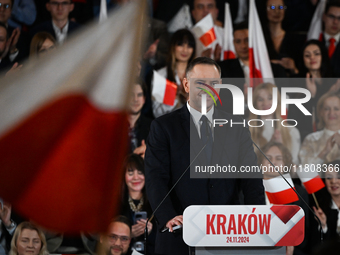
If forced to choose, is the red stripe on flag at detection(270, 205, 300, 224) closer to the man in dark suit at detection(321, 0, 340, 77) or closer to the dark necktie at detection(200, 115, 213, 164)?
the dark necktie at detection(200, 115, 213, 164)

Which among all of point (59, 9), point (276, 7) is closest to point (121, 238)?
point (59, 9)

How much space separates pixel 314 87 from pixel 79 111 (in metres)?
3.32

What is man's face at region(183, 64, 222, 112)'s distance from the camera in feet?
7.61

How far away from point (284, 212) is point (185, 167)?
1.81ft

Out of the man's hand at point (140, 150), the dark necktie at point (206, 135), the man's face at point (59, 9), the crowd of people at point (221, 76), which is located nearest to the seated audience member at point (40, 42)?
the crowd of people at point (221, 76)

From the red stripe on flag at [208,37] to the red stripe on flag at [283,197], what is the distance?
162 centimetres

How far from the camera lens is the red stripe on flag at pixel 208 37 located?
4.42 metres

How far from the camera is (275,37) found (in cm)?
452

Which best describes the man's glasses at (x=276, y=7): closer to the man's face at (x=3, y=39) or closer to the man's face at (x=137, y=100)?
the man's face at (x=137, y=100)

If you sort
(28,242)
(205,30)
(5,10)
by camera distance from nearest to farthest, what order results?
(28,242)
(5,10)
(205,30)

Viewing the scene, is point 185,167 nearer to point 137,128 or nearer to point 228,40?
point 137,128

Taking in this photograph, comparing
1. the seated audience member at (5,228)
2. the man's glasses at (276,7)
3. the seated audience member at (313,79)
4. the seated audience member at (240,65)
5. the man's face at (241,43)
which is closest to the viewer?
the seated audience member at (5,228)

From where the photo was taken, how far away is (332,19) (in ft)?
14.8

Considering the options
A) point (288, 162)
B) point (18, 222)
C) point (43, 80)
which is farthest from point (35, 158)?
point (288, 162)
